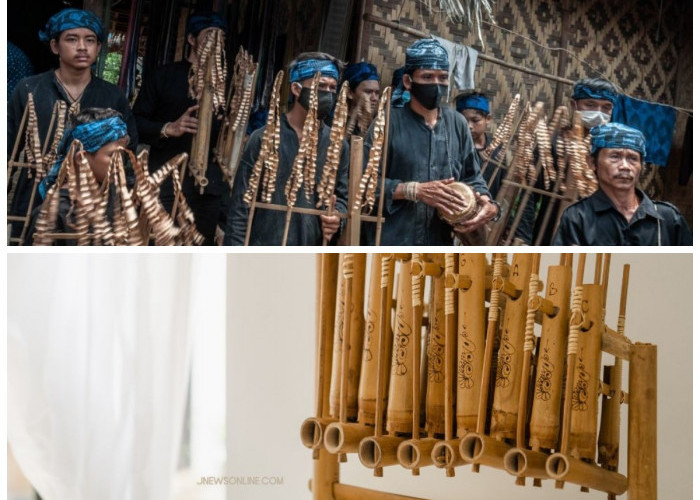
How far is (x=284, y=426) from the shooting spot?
3.56m

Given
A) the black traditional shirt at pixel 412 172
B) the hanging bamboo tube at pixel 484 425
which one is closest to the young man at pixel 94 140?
the black traditional shirt at pixel 412 172

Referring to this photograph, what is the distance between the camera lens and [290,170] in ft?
10.5

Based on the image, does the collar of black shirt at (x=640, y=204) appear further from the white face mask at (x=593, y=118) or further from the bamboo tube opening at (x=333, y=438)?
the bamboo tube opening at (x=333, y=438)

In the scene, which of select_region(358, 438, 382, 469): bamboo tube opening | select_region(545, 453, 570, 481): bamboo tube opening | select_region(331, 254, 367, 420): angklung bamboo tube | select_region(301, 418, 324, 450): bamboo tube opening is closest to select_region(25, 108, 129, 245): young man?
select_region(331, 254, 367, 420): angklung bamboo tube

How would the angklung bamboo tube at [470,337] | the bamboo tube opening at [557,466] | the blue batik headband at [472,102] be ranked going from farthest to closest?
the blue batik headband at [472,102] < the angklung bamboo tube at [470,337] < the bamboo tube opening at [557,466]

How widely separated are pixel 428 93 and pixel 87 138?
0.97 meters

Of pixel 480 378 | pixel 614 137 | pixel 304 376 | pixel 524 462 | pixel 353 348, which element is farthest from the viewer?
pixel 304 376

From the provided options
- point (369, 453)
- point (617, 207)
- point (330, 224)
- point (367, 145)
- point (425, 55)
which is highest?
point (425, 55)

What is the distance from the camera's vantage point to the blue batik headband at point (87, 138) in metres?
3.15

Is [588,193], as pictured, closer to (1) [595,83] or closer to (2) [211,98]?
(1) [595,83]

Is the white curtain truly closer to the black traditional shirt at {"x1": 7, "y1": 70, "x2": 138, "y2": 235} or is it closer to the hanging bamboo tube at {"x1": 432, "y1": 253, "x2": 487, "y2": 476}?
the black traditional shirt at {"x1": 7, "y1": 70, "x2": 138, "y2": 235}

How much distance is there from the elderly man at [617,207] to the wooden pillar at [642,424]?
70cm

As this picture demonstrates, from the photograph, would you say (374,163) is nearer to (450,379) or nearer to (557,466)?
(450,379)

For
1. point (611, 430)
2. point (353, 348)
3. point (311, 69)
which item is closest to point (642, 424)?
point (611, 430)
